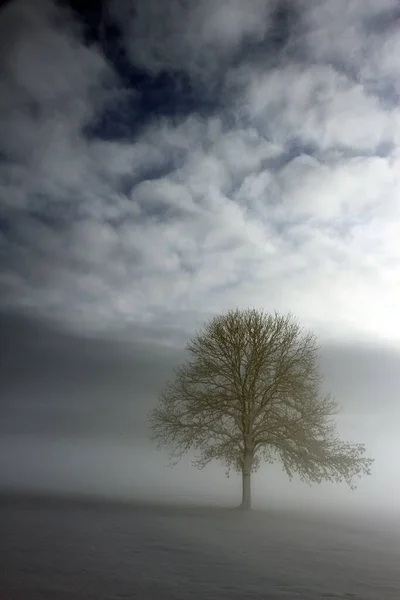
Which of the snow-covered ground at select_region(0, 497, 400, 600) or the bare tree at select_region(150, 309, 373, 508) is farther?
the bare tree at select_region(150, 309, 373, 508)

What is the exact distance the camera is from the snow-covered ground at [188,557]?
50.9 feet

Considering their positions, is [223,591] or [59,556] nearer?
[223,591]

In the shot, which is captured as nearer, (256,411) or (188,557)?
(188,557)

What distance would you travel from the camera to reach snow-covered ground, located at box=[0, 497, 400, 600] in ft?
50.9

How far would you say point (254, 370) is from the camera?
44688 millimetres

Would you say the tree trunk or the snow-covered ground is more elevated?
the tree trunk

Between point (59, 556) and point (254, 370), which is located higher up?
point (254, 370)

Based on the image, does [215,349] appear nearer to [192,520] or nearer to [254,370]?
[254,370]

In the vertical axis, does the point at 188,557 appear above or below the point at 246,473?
below

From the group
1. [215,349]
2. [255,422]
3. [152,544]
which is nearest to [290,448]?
[255,422]

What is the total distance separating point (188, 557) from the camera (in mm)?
21469

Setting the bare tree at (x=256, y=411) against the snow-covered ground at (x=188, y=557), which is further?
the bare tree at (x=256, y=411)

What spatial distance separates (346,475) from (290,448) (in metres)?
4.53

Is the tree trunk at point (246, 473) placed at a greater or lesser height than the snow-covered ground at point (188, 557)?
greater
